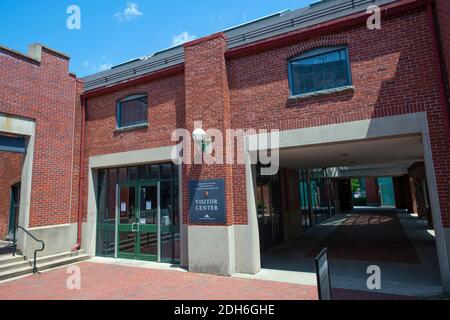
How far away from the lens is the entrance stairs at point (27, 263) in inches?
324

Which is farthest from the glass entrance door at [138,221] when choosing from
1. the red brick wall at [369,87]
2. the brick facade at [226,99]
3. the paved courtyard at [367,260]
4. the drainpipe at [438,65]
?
the drainpipe at [438,65]

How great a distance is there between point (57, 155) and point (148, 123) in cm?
369

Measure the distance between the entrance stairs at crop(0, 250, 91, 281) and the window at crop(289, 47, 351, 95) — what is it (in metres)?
8.82

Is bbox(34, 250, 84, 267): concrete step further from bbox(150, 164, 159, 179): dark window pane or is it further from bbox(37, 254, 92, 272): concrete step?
bbox(150, 164, 159, 179): dark window pane

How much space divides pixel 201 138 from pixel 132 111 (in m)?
3.73

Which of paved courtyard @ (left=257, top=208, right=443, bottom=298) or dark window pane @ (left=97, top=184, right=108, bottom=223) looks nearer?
paved courtyard @ (left=257, top=208, right=443, bottom=298)

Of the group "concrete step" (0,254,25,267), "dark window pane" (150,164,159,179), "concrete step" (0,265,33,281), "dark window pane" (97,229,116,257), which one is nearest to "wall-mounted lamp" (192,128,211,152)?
"dark window pane" (150,164,159,179)

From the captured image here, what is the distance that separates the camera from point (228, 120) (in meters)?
8.38

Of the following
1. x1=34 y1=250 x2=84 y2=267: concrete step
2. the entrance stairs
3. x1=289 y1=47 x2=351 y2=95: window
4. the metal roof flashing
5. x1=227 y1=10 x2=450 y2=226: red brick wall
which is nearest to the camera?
x1=227 y1=10 x2=450 y2=226: red brick wall

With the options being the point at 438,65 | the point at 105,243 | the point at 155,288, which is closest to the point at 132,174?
the point at 105,243

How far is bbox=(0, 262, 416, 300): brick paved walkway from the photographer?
6098 mm

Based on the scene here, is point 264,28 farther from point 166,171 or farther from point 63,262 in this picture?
point 63,262
